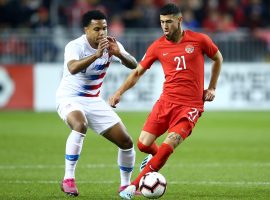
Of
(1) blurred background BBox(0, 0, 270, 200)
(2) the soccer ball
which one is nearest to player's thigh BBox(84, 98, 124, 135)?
(2) the soccer ball

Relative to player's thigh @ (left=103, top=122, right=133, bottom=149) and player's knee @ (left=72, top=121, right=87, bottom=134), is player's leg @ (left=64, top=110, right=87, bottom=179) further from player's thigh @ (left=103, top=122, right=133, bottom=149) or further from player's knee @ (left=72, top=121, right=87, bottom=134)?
player's thigh @ (left=103, top=122, right=133, bottom=149)

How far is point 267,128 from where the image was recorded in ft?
63.7

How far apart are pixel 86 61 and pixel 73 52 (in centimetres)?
46

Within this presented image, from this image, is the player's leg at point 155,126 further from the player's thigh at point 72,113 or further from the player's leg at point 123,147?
the player's thigh at point 72,113

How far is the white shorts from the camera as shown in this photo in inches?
400

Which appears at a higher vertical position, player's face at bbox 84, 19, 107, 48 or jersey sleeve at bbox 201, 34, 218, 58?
player's face at bbox 84, 19, 107, 48

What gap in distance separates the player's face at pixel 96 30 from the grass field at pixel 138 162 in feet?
6.28

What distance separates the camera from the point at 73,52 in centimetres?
999

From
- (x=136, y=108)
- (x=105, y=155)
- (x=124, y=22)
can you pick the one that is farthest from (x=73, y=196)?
(x=124, y=22)

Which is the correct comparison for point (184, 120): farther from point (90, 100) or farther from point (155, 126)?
point (90, 100)

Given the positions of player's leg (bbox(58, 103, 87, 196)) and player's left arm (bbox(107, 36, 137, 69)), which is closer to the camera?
player's leg (bbox(58, 103, 87, 196))

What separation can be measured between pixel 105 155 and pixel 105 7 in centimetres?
1019

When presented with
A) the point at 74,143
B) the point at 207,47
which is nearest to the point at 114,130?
the point at 74,143

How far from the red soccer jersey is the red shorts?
9 cm
